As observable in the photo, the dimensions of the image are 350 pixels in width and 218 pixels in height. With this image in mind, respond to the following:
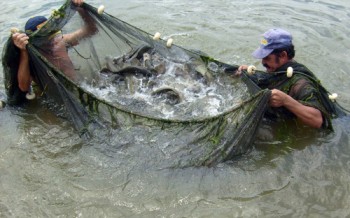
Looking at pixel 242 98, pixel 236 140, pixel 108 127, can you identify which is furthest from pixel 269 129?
pixel 108 127

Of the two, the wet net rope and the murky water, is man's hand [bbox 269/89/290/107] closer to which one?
the wet net rope

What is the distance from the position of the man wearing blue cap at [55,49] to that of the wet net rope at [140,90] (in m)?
0.02

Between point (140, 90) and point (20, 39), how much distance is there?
1733 mm

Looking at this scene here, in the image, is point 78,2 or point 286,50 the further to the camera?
point 78,2

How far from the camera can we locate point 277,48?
4.09 m

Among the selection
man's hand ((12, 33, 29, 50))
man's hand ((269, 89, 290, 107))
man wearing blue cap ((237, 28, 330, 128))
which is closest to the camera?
A: man's hand ((269, 89, 290, 107))

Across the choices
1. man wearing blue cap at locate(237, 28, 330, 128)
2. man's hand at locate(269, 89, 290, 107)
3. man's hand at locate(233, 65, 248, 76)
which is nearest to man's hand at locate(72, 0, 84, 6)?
man's hand at locate(233, 65, 248, 76)

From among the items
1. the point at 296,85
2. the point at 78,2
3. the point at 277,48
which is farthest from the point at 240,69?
the point at 78,2

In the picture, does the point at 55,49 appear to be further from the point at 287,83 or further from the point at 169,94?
the point at 287,83

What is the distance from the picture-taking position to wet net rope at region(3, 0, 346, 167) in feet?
12.3

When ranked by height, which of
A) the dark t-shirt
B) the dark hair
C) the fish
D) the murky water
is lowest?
the murky water

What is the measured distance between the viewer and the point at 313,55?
6578 millimetres

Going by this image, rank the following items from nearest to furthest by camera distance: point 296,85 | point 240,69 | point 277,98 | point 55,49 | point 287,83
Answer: point 277,98
point 296,85
point 287,83
point 240,69
point 55,49

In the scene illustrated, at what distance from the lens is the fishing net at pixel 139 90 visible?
12.3 ft
